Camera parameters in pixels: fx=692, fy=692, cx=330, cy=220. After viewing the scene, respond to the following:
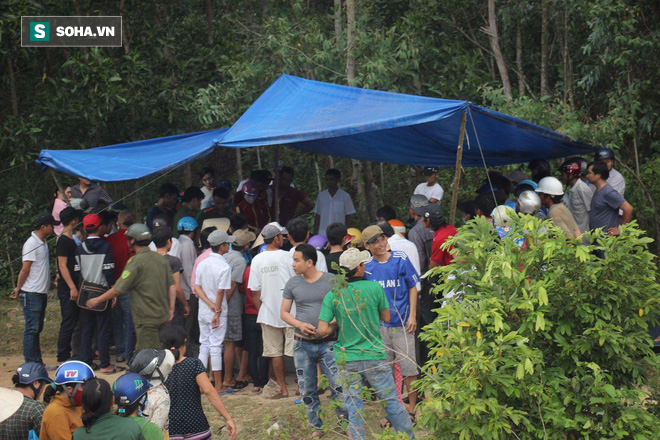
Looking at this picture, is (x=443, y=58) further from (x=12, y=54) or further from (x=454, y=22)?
(x=12, y=54)

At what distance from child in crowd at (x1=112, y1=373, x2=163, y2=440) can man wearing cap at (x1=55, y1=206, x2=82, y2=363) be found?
3.85 metres

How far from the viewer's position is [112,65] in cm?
964

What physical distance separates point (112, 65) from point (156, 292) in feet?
16.4

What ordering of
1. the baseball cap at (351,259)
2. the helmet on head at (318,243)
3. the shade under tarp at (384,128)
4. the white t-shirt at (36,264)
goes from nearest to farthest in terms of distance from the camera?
1. the baseball cap at (351,259)
2. the shade under tarp at (384,128)
3. the helmet on head at (318,243)
4. the white t-shirt at (36,264)

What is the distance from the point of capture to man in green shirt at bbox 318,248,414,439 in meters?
4.30

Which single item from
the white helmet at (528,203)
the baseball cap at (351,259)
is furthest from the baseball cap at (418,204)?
the baseball cap at (351,259)

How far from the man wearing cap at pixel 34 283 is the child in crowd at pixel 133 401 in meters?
3.95

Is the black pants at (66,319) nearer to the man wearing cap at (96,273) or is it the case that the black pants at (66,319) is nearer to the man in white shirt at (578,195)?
the man wearing cap at (96,273)

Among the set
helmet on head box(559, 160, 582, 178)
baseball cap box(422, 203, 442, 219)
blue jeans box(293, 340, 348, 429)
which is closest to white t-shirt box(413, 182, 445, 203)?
helmet on head box(559, 160, 582, 178)

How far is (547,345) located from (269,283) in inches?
113

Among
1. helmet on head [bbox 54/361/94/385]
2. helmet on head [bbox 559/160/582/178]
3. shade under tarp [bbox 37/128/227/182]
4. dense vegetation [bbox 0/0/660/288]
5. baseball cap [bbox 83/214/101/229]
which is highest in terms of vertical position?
dense vegetation [bbox 0/0/660/288]

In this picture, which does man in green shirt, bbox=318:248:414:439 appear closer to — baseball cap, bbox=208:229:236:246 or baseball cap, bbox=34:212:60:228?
baseball cap, bbox=208:229:236:246

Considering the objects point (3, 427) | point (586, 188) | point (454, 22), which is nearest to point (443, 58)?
point (454, 22)

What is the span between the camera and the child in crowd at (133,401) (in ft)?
10.5
